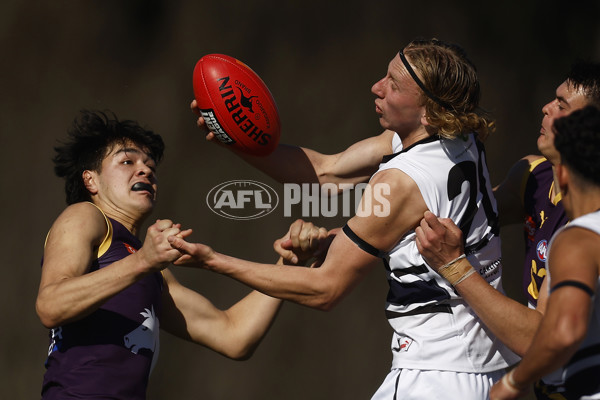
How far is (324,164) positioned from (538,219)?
1.01 m

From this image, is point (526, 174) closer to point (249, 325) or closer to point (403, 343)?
point (403, 343)

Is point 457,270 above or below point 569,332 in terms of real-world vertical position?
above

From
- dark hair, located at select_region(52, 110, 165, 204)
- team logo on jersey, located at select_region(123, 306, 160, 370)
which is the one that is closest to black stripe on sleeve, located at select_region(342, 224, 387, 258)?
team logo on jersey, located at select_region(123, 306, 160, 370)

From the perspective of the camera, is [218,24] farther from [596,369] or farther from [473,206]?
[596,369]

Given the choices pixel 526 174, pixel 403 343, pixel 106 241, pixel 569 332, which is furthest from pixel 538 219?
pixel 106 241

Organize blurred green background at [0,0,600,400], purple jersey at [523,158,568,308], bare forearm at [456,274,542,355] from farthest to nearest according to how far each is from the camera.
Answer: blurred green background at [0,0,600,400] → purple jersey at [523,158,568,308] → bare forearm at [456,274,542,355]

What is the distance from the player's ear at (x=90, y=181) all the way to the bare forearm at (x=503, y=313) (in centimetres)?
172

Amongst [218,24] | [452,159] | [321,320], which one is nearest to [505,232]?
[321,320]

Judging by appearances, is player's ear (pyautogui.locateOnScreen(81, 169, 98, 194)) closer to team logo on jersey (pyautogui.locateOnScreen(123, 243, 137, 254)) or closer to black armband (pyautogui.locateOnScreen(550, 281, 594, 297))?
team logo on jersey (pyautogui.locateOnScreen(123, 243, 137, 254))

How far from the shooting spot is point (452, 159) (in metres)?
3.04

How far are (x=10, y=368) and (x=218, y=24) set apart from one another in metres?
2.31

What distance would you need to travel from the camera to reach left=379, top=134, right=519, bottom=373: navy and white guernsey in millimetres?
2982

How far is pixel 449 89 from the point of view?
3.04m

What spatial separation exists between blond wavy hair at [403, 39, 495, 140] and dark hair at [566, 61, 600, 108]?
49 cm
